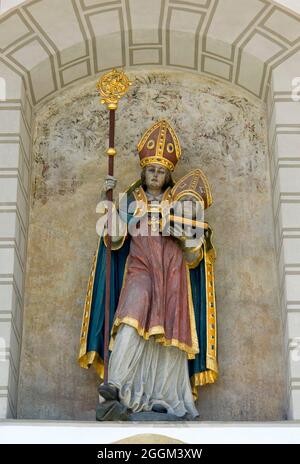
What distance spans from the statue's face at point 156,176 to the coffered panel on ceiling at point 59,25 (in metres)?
1.00

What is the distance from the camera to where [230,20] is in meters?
8.68

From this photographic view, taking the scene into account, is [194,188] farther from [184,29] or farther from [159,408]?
[159,408]

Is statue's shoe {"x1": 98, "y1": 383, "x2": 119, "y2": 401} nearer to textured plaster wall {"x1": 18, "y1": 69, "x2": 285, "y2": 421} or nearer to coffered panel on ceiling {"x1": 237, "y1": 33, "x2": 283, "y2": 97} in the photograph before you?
textured plaster wall {"x1": 18, "y1": 69, "x2": 285, "y2": 421}

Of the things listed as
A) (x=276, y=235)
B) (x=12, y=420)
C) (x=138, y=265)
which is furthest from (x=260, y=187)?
(x=12, y=420)

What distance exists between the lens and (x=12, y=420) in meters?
7.45

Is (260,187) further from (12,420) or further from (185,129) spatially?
(12,420)

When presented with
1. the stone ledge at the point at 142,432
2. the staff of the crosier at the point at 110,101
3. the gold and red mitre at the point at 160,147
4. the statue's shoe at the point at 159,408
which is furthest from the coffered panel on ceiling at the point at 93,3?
the stone ledge at the point at 142,432

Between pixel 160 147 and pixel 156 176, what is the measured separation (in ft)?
0.63

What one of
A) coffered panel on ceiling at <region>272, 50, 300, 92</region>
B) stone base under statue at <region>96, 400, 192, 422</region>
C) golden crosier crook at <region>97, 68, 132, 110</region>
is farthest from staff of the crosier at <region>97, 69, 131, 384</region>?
coffered panel on ceiling at <region>272, 50, 300, 92</region>

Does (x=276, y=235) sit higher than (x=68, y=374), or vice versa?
(x=276, y=235)

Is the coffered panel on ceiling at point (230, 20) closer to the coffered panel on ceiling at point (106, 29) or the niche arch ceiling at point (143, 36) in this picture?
the niche arch ceiling at point (143, 36)
